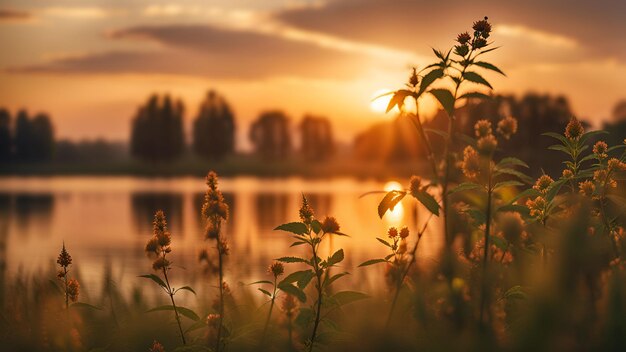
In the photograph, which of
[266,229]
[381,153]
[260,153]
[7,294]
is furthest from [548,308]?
[260,153]

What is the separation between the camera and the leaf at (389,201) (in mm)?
2730

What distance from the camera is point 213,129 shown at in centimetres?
11200

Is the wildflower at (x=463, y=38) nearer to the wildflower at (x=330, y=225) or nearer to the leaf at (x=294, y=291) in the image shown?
the wildflower at (x=330, y=225)

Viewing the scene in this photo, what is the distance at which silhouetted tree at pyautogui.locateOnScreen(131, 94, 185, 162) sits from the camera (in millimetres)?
112062

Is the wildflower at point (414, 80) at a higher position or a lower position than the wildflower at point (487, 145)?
higher

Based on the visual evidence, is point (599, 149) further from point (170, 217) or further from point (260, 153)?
point (260, 153)

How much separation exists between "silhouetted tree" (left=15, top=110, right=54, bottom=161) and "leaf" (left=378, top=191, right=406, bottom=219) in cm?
13775

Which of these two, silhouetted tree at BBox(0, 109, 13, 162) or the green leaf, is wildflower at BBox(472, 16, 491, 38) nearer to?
the green leaf

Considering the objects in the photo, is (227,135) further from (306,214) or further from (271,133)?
(306,214)

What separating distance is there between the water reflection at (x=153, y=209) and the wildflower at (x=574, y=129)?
109 ft

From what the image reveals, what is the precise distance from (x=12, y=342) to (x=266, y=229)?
32.7 meters

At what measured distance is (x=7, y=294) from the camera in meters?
8.44

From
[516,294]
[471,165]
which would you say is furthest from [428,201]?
[516,294]

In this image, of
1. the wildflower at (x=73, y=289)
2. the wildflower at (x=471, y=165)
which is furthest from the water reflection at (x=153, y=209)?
the wildflower at (x=471, y=165)
